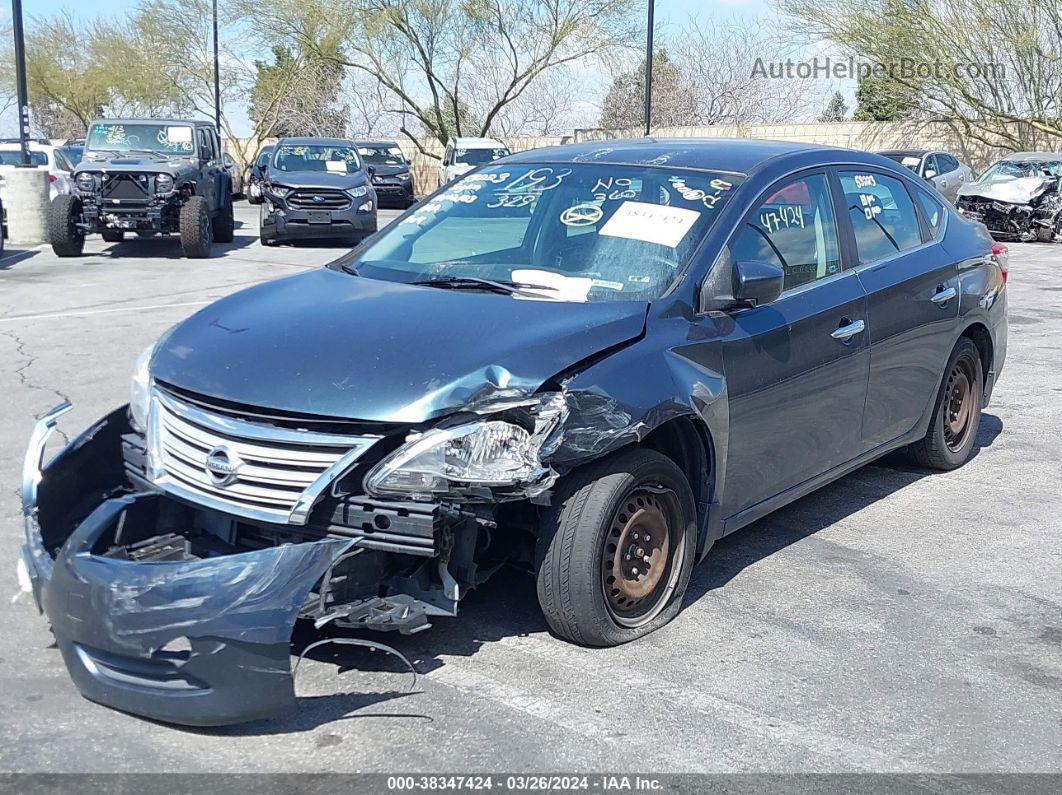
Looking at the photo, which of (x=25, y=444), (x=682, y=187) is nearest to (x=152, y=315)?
(x=25, y=444)

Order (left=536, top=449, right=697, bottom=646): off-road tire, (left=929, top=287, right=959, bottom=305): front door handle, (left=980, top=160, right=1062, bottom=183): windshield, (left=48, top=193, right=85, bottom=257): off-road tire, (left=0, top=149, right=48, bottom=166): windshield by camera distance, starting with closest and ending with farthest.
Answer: (left=536, top=449, right=697, bottom=646): off-road tire
(left=929, top=287, right=959, bottom=305): front door handle
(left=48, top=193, right=85, bottom=257): off-road tire
(left=980, top=160, right=1062, bottom=183): windshield
(left=0, top=149, right=48, bottom=166): windshield

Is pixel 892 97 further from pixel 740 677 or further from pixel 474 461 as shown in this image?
pixel 474 461

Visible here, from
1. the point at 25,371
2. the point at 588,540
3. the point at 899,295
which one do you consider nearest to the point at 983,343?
the point at 899,295

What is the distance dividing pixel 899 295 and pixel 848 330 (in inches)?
22.2

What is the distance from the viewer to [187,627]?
3.16 meters

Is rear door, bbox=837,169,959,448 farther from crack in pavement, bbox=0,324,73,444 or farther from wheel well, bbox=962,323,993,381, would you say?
crack in pavement, bbox=0,324,73,444

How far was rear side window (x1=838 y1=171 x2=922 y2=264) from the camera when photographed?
535 cm

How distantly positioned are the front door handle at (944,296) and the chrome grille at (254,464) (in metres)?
3.32

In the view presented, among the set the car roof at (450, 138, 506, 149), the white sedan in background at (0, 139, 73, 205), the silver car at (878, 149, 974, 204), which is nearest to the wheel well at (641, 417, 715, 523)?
the white sedan in background at (0, 139, 73, 205)

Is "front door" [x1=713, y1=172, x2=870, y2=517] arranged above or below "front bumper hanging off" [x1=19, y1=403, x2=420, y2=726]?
above

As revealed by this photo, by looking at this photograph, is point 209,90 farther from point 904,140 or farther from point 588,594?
point 588,594

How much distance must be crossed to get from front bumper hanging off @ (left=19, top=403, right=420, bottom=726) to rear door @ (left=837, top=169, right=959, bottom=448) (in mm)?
2882

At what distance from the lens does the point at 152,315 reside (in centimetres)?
1123

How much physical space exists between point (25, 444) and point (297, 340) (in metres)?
3.23
